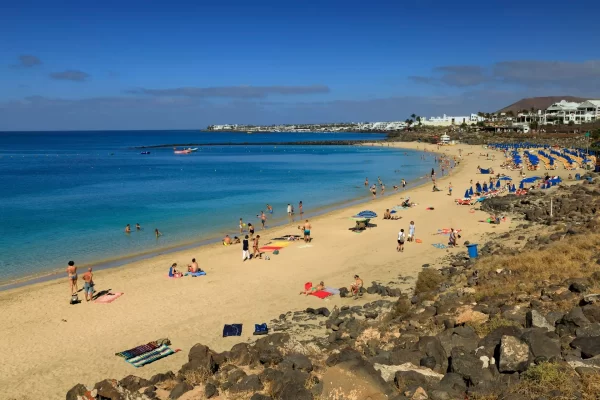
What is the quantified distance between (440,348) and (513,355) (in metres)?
1.30

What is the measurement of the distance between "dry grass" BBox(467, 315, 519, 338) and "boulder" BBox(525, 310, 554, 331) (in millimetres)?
240

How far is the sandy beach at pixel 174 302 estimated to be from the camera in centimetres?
1124

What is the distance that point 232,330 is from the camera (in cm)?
1248

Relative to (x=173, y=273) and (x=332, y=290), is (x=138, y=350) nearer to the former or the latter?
(x=332, y=290)

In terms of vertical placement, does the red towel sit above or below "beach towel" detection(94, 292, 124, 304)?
above

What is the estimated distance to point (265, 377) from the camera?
7828mm

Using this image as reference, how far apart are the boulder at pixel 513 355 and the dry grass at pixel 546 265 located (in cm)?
394

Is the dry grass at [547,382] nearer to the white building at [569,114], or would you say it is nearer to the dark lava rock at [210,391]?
the dark lava rock at [210,391]

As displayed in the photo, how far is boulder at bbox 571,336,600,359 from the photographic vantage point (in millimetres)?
7047

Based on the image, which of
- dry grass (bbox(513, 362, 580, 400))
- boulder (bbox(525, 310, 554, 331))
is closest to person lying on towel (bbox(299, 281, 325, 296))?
boulder (bbox(525, 310, 554, 331))

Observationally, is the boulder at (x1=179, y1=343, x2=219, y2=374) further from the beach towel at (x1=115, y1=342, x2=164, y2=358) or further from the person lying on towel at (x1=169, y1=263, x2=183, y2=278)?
the person lying on towel at (x1=169, y1=263, x2=183, y2=278)

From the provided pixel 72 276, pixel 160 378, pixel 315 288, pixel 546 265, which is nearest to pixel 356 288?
pixel 315 288

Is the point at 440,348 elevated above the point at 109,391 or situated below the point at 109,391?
above

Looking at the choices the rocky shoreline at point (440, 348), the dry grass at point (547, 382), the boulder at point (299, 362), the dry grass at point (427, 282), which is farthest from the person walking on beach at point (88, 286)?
the dry grass at point (547, 382)
